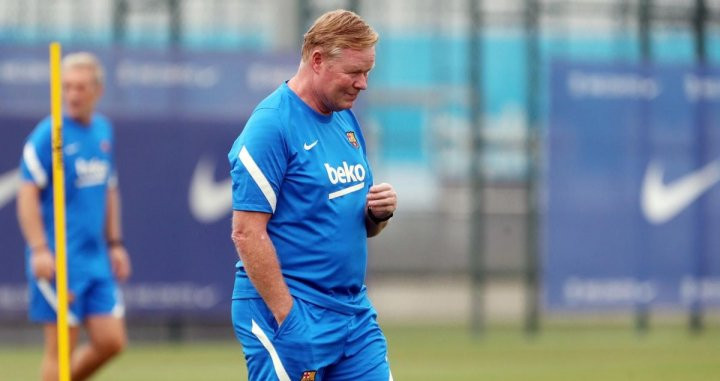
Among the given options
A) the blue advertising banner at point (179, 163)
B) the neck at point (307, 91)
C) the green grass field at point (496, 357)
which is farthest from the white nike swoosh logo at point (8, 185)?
the neck at point (307, 91)

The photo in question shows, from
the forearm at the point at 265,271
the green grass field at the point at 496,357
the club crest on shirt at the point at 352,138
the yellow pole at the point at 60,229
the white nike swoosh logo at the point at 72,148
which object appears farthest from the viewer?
the green grass field at the point at 496,357

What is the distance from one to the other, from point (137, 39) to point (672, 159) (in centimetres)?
592

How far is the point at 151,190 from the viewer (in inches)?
574

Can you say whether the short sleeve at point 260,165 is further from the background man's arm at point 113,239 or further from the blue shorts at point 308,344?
the background man's arm at point 113,239

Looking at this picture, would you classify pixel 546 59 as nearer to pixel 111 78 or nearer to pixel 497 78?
pixel 111 78

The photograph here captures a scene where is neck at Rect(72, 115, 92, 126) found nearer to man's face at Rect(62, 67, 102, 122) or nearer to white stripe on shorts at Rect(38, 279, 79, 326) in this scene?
man's face at Rect(62, 67, 102, 122)

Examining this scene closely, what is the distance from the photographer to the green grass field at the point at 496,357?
12305 millimetres

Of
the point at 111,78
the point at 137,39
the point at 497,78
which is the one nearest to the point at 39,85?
the point at 111,78

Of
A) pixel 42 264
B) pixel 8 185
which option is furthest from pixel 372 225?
pixel 8 185

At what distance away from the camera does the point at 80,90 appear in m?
→ 8.69

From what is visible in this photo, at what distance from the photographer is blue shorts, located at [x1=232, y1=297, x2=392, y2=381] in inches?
213

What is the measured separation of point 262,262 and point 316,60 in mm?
782

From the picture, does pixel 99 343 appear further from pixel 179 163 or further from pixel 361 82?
pixel 179 163

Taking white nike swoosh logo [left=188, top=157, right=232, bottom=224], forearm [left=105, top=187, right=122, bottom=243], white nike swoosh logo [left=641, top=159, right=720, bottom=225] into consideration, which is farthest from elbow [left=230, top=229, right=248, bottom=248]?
white nike swoosh logo [left=641, top=159, right=720, bottom=225]
